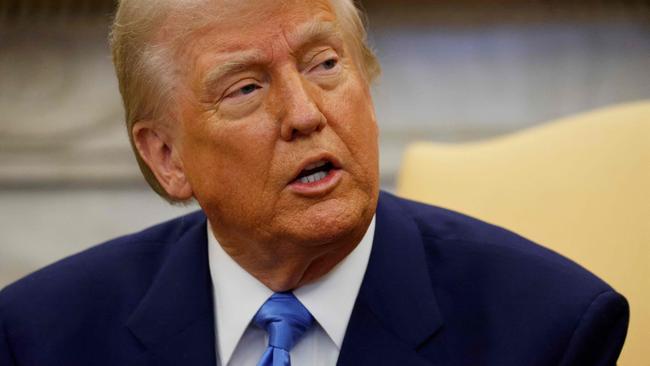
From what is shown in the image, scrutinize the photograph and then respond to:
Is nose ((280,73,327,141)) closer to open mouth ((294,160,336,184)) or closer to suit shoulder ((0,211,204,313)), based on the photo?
open mouth ((294,160,336,184))

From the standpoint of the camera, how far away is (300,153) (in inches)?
68.0

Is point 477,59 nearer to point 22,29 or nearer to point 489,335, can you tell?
point 22,29

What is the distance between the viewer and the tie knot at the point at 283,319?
1820 millimetres

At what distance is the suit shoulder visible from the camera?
2002 millimetres

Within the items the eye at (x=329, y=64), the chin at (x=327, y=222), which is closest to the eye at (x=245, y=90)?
the eye at (x=329, y=64)

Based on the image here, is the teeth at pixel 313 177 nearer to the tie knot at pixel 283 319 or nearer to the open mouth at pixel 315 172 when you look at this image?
the open mouth at pixel 315 172

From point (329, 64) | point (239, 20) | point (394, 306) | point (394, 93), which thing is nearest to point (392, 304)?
point (394, 306)

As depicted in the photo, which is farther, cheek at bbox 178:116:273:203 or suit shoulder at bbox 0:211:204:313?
suit shoulder at bbox 0:211:204:313

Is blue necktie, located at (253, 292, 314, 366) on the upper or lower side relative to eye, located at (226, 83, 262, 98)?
lower

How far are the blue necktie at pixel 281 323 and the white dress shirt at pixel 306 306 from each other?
0.01m

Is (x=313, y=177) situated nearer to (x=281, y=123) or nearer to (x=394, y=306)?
(x=281, y=123)

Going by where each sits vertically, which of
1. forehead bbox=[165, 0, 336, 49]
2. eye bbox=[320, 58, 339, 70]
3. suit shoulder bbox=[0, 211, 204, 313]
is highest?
forehead bbox=[165, 0, 336, 49]

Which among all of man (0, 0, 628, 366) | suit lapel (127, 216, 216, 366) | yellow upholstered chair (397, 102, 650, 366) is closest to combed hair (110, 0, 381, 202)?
man (0, 0, 628, 366)

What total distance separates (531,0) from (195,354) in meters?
2.64
